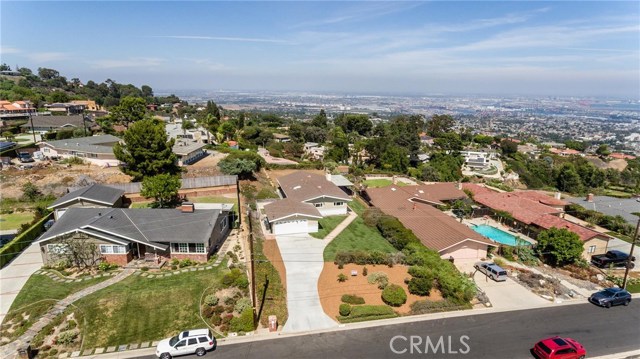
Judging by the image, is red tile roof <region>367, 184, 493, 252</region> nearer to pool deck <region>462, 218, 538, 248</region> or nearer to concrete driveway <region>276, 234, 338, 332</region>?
pool deck <region>462, 218, 538, 248</region>

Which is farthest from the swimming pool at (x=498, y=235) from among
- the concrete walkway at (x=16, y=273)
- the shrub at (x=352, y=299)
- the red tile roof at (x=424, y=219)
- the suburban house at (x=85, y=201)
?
the concrete walkway at (x=16, y=273)

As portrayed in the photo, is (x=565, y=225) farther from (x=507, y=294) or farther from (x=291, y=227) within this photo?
(x=291, y=227)

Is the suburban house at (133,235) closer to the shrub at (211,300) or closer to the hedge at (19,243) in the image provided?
the hedge at (19,243)

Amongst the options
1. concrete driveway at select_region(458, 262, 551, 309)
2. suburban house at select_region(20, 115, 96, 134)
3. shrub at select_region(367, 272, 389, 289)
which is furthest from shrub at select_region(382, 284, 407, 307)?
suburban house at select_region(20, 115, 96, 134)

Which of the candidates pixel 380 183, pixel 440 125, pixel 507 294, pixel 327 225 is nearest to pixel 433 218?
pixel 327 225

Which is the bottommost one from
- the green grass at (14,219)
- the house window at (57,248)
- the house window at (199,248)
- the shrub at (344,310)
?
the shrub at (344,310)

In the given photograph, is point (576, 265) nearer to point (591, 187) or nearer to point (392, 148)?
point (392, 148)

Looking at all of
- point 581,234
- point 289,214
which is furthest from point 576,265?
point 289,214
